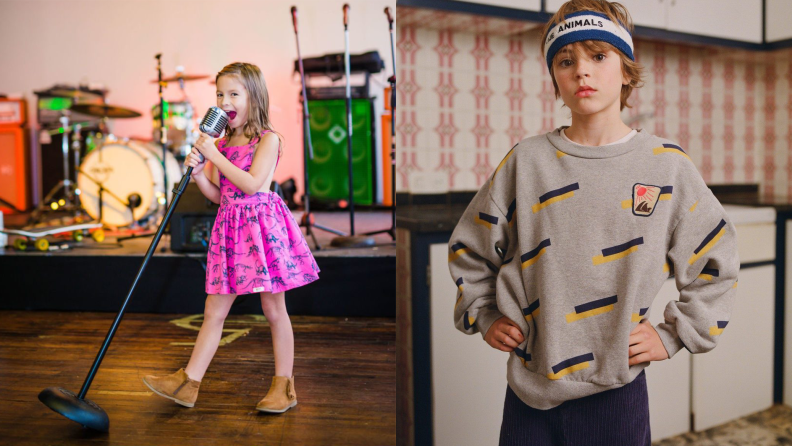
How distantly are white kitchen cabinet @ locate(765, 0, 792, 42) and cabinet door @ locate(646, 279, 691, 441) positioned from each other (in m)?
1.11

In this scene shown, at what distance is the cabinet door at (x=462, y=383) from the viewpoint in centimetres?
130

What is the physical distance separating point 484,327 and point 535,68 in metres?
1.32

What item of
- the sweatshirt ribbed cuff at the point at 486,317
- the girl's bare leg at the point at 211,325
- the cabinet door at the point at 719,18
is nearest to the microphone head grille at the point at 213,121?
the girl's bare leg at the point at 211,325

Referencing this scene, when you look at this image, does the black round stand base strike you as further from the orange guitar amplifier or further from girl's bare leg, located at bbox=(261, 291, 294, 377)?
the orange guitar amplifier

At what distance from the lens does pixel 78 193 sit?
1.29 meters

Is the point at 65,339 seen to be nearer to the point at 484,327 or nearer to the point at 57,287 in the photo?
→ the point at 57,287

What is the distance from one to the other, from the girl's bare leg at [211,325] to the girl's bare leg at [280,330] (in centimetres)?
8

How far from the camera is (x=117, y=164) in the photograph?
143 cm

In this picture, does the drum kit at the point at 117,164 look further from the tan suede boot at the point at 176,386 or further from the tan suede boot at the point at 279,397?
the tan suede boot at the point at 279,397

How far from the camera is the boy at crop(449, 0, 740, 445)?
2.47 ft

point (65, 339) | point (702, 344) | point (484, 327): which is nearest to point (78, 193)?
point (65, 339)

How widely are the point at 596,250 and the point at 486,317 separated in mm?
193

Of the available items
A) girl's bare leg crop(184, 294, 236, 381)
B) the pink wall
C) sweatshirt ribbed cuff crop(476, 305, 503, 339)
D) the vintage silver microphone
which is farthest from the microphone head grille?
sweatshirt ribbed cuff crop(476, 305, 503, 339)

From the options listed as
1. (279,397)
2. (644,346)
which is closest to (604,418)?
(644,346)
